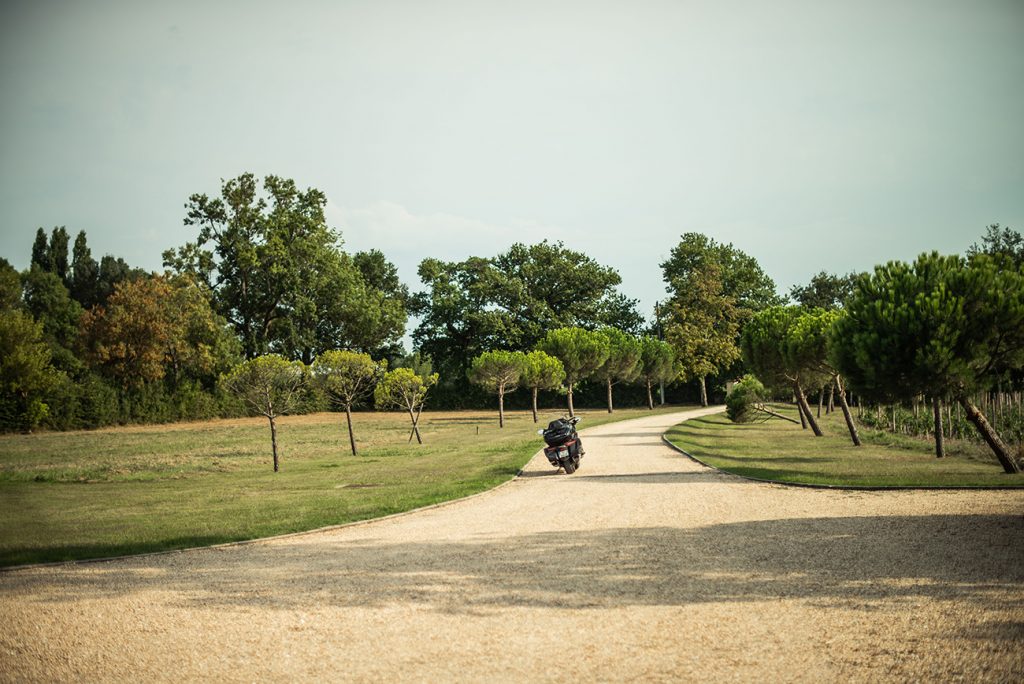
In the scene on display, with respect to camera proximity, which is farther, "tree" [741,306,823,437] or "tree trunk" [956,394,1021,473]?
"tree" [741,306,823,437]

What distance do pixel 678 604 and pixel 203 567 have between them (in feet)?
24.0

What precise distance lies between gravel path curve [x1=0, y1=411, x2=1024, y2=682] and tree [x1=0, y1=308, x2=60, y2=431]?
506 inches

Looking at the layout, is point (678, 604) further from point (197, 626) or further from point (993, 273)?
point (993, 273)

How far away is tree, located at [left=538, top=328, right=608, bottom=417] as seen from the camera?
61375 mm

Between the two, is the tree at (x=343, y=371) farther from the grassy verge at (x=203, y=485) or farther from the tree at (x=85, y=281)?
the tree at (x=85, y=281)

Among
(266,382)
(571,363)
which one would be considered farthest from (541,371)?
(266,382)

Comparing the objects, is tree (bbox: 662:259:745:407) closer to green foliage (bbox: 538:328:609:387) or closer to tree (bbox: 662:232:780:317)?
tree (bbox: 662:232:780:317)

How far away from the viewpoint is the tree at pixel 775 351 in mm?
32500

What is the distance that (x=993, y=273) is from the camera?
17906mm

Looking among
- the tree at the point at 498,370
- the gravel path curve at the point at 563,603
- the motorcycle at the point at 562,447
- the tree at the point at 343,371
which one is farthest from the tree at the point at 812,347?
the tree at the point at 498,370

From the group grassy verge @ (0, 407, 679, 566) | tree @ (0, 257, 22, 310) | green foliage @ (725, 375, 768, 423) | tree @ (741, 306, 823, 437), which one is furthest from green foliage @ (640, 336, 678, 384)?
tree @ (0, 257, 22, 310)

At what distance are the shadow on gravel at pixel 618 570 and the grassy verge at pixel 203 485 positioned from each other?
6.88 feet

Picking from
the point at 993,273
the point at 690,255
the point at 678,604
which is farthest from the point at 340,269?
the point at 678,604

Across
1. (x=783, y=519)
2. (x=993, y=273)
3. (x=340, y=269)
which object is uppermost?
(x=340, y=269)
